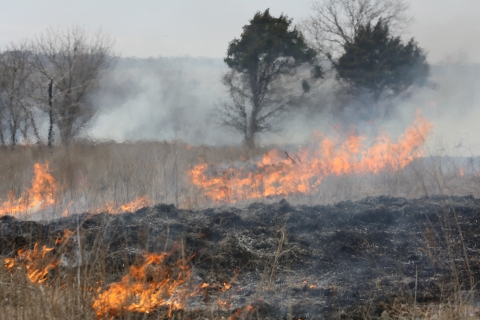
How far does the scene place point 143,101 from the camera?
27.1 metres

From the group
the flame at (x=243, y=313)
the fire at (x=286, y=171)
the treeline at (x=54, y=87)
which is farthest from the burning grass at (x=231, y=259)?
the treeline at (x=54, y=87)

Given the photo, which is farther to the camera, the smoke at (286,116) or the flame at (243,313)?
the smoke at (286,116)

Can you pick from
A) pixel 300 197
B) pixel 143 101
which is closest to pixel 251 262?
pixel 300 197

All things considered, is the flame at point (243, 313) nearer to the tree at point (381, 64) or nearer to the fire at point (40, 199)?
the fire at point (40, 199)

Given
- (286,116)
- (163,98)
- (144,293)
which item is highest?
(163,98)

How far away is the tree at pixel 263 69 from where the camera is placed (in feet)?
73.8

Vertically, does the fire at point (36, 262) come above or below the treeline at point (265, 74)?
below

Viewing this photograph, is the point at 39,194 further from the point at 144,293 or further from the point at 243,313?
the point at 243,313

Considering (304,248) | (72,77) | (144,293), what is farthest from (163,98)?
(144,293)

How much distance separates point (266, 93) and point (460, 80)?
35.1ft

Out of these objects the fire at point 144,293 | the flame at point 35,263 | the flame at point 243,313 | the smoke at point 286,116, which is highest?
the smoke at point 286,116

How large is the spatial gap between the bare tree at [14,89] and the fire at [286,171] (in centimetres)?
1139

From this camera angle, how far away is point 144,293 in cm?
394

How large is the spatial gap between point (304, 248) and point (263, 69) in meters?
17.7
